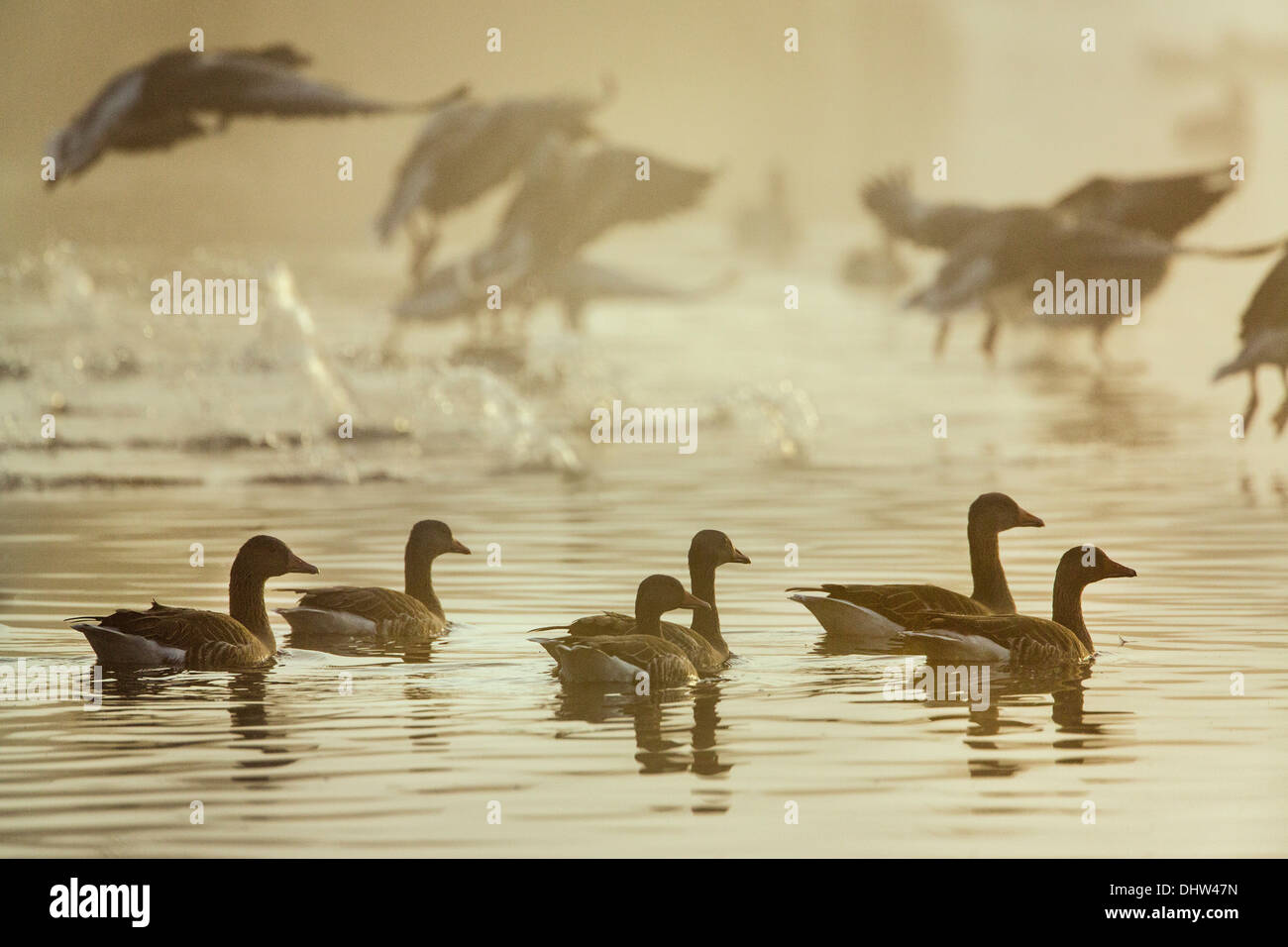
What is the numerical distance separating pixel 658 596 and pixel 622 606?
12.5 feet

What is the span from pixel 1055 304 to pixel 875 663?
26148 mm

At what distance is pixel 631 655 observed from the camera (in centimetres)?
1401

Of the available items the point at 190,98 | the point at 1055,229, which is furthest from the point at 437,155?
the point at 190,98

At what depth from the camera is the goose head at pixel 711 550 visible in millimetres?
15852

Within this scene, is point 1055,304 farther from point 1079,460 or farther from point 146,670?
point 146,670

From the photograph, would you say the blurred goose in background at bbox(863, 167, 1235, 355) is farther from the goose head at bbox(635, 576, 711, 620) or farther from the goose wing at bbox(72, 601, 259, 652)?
the goose wing at bbox(72, 601, 259, 652)

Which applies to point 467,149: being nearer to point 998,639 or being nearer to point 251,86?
point 251,86

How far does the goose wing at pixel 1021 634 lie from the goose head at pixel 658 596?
6.14ft

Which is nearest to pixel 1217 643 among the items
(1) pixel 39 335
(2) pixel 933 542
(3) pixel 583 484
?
(2) pixel 933 542

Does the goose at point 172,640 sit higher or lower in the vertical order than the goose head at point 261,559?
lower

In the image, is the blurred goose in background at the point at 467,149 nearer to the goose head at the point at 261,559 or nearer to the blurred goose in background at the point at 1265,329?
the blurred goose in background at the point at 1265,329

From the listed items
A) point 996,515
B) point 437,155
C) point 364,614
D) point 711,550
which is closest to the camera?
point 711,550

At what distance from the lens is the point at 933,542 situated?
23.3 m

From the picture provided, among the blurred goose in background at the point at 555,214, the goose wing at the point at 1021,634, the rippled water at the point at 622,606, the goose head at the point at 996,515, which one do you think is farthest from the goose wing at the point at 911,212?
the goose wing at the point at 1021,634
